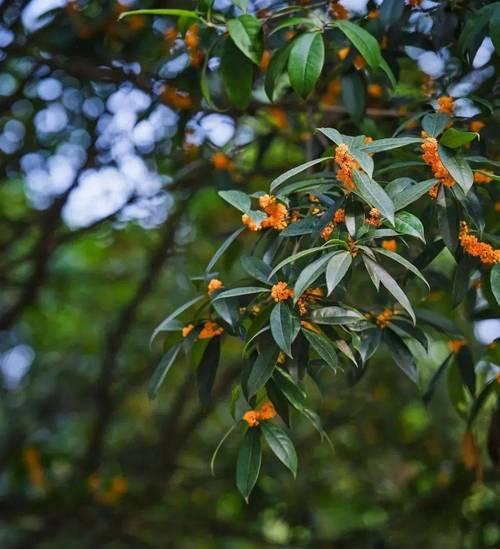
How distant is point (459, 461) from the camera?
6.70 ft

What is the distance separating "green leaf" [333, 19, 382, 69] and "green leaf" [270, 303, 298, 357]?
1.29 ft

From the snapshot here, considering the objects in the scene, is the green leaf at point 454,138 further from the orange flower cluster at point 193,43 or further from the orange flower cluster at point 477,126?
the orange flower cluster at point 193,43

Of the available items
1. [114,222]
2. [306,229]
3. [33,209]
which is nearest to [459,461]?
[114,222]

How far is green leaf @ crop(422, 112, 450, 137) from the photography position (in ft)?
3.30

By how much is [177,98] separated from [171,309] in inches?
35.2

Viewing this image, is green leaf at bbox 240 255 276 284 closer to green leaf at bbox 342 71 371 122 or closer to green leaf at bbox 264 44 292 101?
green leaf at bbox 264 44 292 101

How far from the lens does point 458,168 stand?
958 millimetres

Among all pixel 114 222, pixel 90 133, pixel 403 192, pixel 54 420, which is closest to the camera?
pixel 403 192

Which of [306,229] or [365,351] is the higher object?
[306,229]

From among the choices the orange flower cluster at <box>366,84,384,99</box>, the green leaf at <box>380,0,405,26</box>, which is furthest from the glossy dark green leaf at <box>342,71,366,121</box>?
the orange flower cluster at <box>366,84,384,99</box>

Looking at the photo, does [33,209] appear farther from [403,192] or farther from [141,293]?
[403,192]

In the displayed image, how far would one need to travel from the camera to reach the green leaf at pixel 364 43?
117 cm

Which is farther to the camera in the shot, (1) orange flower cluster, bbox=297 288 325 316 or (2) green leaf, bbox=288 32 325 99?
(2) green leaf, bbox=288 32 325 99

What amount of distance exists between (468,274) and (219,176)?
2.30 ft
